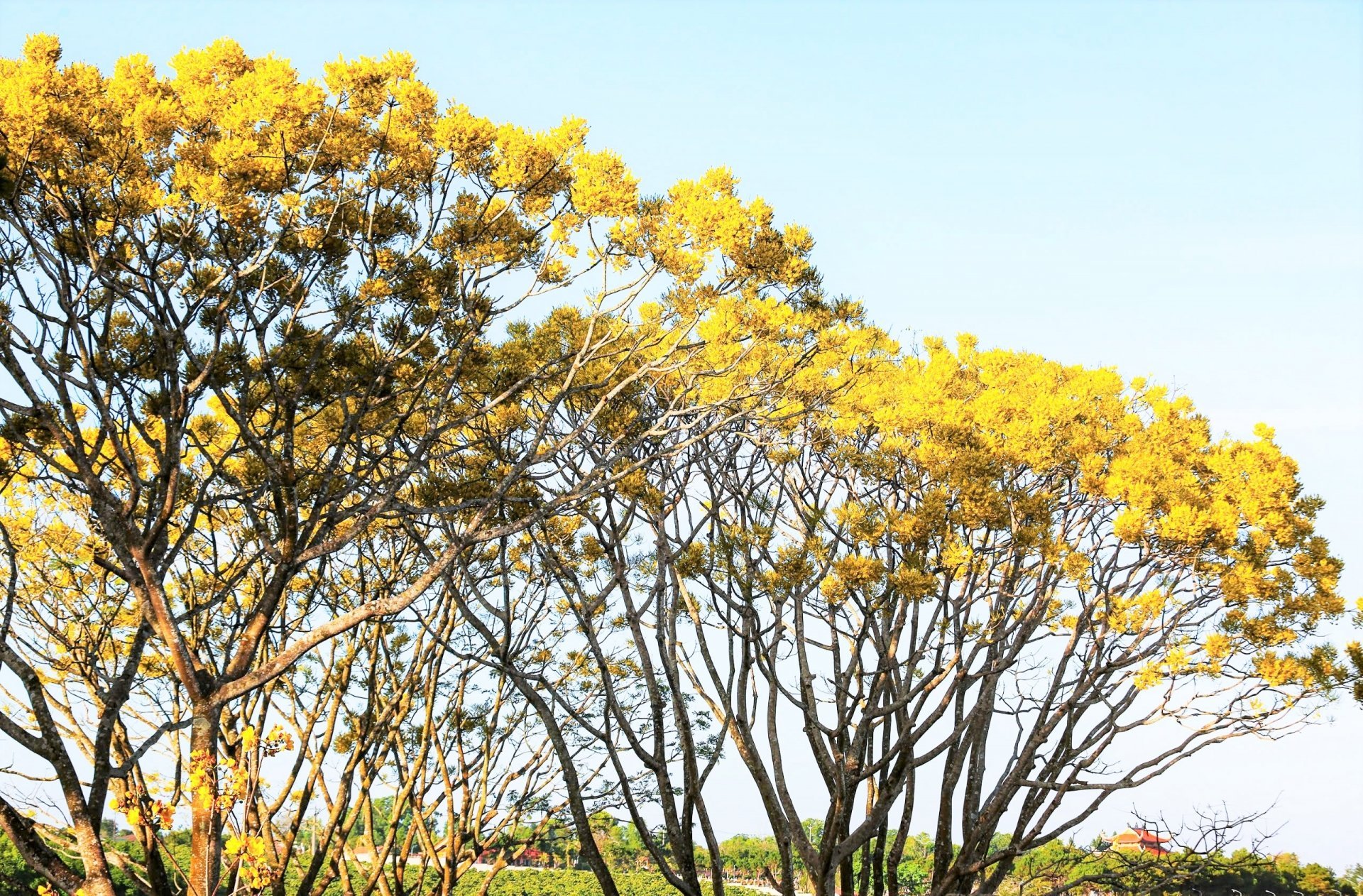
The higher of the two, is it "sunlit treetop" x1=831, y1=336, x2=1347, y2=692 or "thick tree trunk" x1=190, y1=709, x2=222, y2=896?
"sunlit treetop" x1=831, y1=336, x2=1347, y2=692

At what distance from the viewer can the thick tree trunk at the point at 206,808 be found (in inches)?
271

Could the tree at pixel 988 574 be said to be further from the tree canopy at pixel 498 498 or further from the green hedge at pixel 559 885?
the green hedge at pixel 559 885

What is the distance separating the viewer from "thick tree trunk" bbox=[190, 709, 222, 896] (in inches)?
271

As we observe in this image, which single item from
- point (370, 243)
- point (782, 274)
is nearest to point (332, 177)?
point (370, 243)

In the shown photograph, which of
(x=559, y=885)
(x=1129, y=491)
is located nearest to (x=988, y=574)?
(x=1129, y=491)

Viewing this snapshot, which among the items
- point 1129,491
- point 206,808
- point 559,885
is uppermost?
point 1129,491

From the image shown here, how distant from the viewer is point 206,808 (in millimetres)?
7176

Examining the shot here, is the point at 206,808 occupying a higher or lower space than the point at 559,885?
lower

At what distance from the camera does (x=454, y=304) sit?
9711 mm

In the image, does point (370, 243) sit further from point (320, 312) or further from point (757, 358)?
point (757, 358)

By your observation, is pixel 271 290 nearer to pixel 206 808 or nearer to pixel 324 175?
pixel 324 175

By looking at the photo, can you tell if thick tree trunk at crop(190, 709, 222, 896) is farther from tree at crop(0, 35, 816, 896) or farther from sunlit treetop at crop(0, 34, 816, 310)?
sunlit treetop at crop(0, 34, 816, 310)

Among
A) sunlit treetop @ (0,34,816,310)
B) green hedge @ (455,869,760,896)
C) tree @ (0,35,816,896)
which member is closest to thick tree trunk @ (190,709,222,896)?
tree @ (0,35,816,896)

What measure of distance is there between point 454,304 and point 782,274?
8.86ft
